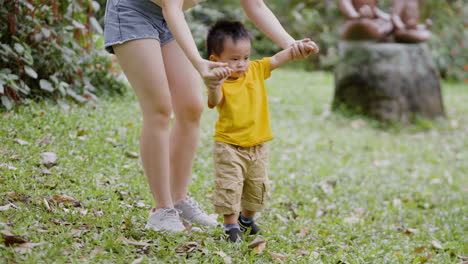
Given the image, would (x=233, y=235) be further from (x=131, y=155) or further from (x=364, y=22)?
(x=364, y=22)

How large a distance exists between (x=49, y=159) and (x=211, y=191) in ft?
3.60

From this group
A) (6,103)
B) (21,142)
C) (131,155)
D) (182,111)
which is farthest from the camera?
(131,155)

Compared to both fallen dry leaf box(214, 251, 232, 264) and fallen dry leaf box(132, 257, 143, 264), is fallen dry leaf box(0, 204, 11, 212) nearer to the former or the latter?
fallen dry leaf box(132, 257, 143, 264)

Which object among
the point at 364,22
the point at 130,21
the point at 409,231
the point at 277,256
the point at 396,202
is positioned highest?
the point at 130,21

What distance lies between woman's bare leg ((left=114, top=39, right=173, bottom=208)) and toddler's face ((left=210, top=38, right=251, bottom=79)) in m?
0.31

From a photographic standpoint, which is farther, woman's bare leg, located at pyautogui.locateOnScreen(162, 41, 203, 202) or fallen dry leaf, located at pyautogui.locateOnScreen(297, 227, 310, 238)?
fallen dry leaf, located at pyautogui.locateOnScreen(297, 227, 310, 238)

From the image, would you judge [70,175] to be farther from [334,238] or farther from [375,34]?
[375,34]

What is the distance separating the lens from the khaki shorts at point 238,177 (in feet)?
9.34

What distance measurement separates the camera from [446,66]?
12867 millimetres

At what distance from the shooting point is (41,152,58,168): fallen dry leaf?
11.8 ft

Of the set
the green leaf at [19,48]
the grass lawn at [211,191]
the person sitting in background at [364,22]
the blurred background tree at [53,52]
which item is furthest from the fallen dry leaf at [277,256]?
the person sitting in background at [364,22]

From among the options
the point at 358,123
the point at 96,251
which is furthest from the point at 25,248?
the point at 358,123

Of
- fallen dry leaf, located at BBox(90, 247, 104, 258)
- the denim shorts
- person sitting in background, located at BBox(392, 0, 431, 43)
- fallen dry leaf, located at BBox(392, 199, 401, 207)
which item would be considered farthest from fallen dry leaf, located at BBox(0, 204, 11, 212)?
person sitting in background, located at BBox(392, 0, 431, 43)

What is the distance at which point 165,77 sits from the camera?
2.75 metres
